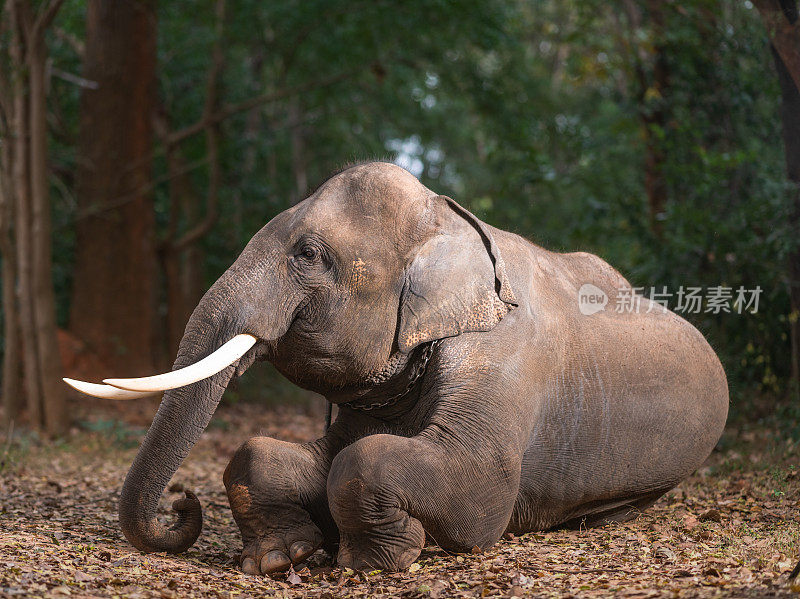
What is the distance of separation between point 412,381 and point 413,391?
6 centimetres

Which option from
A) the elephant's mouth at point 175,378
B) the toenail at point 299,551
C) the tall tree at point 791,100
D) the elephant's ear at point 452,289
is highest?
the tall tree at point 791,100

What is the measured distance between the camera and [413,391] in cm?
445

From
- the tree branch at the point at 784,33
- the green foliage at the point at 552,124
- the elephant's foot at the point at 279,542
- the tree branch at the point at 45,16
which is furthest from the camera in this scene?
the green foliage at the point at 552,124

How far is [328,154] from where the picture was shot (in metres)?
20.6

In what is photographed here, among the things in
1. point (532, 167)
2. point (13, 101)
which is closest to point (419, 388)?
point (13, 101)

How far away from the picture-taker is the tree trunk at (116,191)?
440 inches

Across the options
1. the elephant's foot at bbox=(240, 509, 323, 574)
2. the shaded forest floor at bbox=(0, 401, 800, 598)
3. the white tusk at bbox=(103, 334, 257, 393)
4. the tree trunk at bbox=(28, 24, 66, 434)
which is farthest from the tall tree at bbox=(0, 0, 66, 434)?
the white tusk at bbox=(103, 334, 257, 393)

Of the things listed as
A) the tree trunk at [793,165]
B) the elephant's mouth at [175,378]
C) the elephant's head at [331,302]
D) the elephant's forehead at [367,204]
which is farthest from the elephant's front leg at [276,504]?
the tree trunk at [793,165]

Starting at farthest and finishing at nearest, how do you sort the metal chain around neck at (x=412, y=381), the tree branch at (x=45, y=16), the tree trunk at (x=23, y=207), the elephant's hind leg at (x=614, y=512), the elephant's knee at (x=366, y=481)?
the tree trunk at (x=23, y=207) < the tree branch at (x=45, y=16) < the elephant's hind leg at (x=614, y=512) < the metal chain around neck at (x=412, y=381) < the elephant's knee at (x=366, y=481)

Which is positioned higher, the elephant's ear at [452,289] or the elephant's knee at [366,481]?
the elephant's ear at [452,289]

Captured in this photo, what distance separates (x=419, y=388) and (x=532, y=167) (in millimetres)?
7023

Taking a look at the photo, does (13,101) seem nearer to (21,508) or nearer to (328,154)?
(21,508)

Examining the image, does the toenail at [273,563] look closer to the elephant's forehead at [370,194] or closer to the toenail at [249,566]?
the toenail at [249,566]

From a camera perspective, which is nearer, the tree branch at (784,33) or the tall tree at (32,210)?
the tree branch at (784,33)
